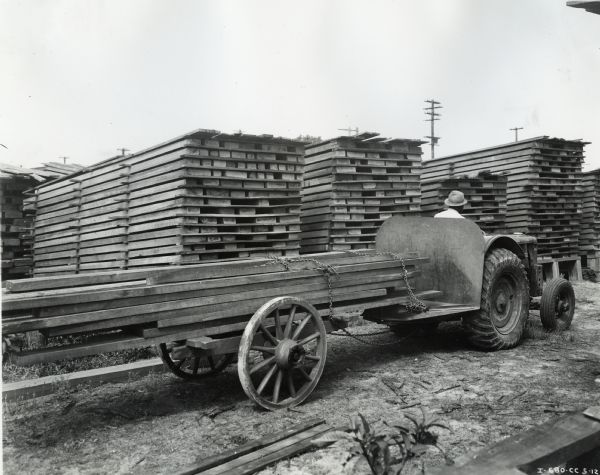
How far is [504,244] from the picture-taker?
721cm

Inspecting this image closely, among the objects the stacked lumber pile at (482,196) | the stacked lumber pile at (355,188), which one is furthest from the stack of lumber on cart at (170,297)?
the stacked lumber pile at (482,196)

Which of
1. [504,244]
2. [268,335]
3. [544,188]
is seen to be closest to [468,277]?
[504,244]

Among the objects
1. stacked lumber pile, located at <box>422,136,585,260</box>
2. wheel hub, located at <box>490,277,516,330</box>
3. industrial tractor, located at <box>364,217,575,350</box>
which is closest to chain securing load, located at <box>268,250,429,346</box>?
industrial tractor, located at <box>364,217,575,350</box>

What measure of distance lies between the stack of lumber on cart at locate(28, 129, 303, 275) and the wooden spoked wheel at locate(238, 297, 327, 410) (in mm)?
3380

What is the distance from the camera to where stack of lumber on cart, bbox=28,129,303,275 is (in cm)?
805

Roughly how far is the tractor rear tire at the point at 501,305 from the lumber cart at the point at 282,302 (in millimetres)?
14

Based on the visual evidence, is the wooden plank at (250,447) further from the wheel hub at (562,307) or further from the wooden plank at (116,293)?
the wheel hub at (562,307)

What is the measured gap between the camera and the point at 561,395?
5000mm

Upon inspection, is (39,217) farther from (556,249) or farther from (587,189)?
(587,189)

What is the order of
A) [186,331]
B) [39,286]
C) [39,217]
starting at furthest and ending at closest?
[39,217] < [186,331] < [39,286]

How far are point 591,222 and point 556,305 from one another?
918cm

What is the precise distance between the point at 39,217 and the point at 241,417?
1056 centimetres

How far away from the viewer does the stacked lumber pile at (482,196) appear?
12.4 metres

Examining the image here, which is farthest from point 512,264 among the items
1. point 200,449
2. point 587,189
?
point 587,189
